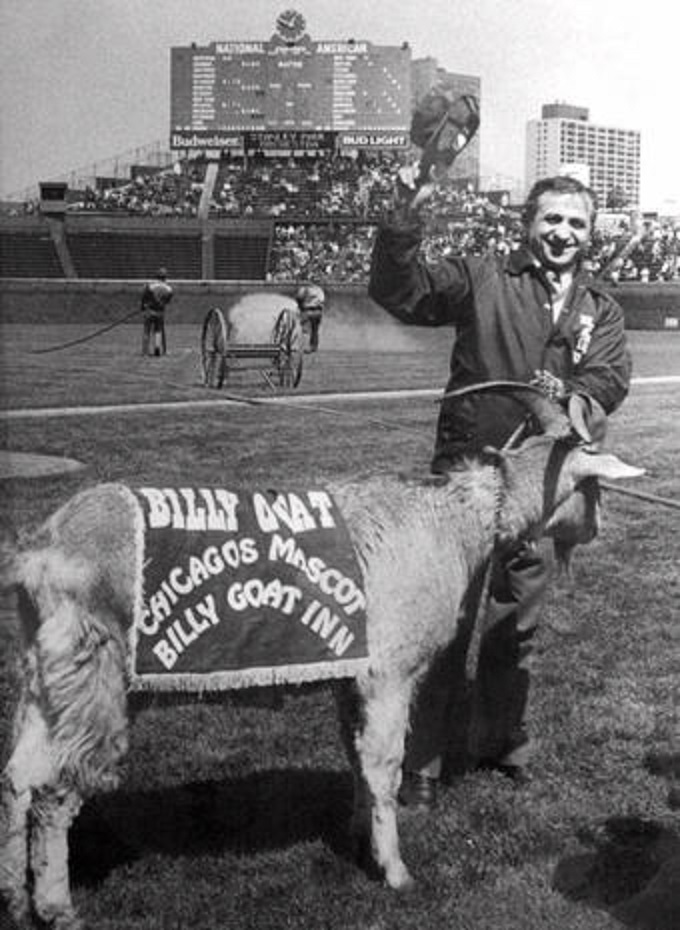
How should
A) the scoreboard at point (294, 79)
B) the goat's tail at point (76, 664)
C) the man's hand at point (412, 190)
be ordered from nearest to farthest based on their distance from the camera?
1. the goat's tail at point (76, 664)
2. the man's hand at point (412, 190)
3. the scoreboard at point (294, 79)

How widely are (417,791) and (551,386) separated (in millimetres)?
1444

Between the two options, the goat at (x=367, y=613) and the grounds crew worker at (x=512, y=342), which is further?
the grounds crew worker at (x=512, y=342)

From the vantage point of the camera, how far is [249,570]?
10.4 feet

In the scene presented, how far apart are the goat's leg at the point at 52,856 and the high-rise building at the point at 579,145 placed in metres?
3.88

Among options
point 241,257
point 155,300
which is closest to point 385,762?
Result: point 155,300

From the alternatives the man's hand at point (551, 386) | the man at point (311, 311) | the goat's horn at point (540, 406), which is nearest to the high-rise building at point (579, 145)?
the man's hand at point (551, 386)

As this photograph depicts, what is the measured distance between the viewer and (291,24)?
16.7 ft

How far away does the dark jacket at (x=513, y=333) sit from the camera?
390cm

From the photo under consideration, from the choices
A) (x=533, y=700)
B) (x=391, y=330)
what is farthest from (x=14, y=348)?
(x=533, y=700)

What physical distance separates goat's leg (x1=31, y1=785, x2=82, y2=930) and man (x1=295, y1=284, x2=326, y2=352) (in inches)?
808

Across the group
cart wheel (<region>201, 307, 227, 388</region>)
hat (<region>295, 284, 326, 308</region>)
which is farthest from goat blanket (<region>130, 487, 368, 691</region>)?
hat (<region>295, 284, 326, 308</region>)

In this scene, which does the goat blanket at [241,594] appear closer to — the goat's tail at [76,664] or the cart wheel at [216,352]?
the goat's tail at [76,664]

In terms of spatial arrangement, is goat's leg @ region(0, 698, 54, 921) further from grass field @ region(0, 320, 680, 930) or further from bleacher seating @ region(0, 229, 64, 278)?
bleacher seating @ region(0, 229, 64, 278)

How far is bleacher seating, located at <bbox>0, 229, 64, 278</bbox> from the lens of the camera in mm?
37706
